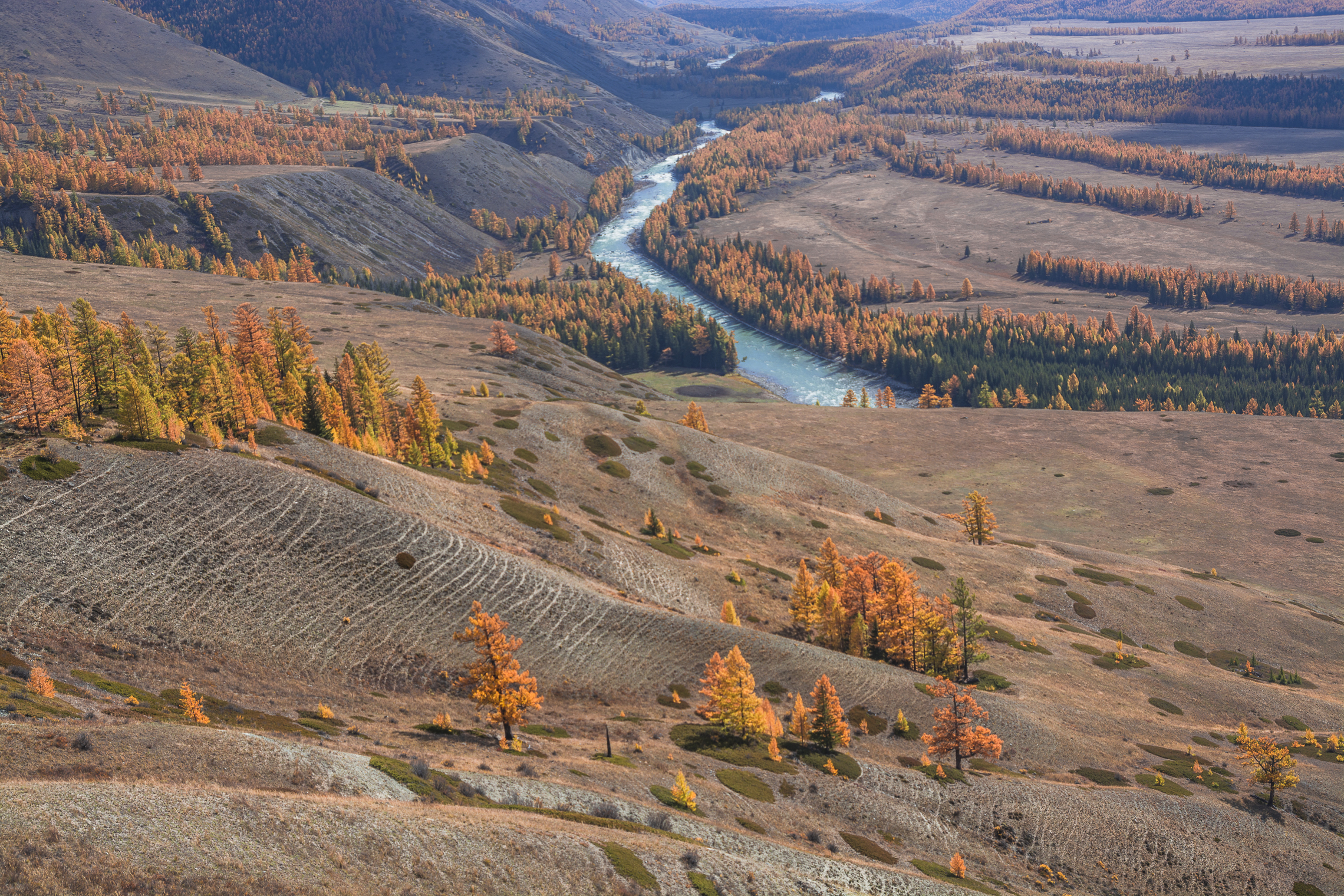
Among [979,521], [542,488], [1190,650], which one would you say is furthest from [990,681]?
[542,488]

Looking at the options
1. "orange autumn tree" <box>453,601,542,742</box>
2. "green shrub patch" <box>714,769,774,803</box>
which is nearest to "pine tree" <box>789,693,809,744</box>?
"green shrub patch" <box>714,769,774,803</box>

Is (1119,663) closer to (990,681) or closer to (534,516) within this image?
(990,681)

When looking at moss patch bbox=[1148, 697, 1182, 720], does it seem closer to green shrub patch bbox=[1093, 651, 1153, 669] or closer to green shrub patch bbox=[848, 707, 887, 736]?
green shrub patch bbox=[1093, 651, 1153, 669]

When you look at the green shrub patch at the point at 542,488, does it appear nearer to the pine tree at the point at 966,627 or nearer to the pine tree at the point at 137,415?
the pine tree at the point at 137,415

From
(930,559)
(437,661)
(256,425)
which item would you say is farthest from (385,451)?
(930,559)

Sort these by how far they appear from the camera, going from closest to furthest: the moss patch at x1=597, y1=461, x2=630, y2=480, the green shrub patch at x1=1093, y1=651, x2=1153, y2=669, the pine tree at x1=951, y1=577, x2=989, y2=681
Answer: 1. the pine tree at x1=951, y1=577, x2=989, y2=681
2. the green shrub patch at x1=1093, y1=651, x2=1153, y2=669
3. the moss patch at x1=597, y1=461, x2=630, y2=480

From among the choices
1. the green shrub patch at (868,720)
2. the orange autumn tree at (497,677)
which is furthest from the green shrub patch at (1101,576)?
the orange autumn tree at (497,677)
